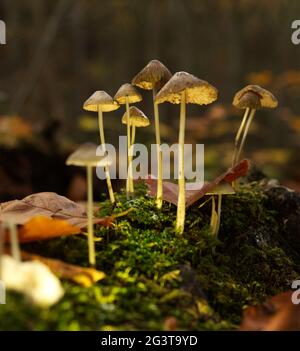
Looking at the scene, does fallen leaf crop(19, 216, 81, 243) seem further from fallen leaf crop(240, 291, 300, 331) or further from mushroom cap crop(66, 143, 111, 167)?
fallen leaf crop(240, 291, 300, 331)

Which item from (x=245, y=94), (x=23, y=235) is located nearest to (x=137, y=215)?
(x=23, y=235)

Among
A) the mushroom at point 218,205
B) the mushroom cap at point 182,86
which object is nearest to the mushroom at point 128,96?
the mushroom cap at point 182,86
